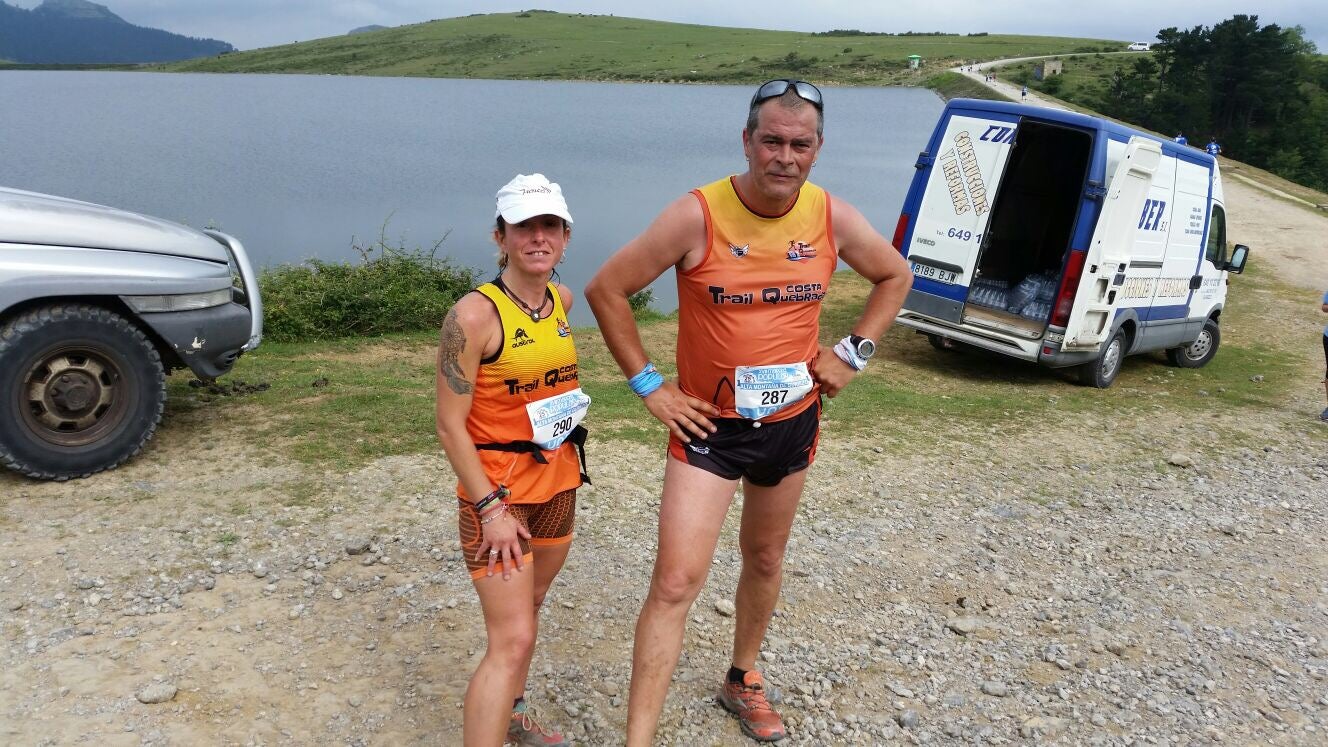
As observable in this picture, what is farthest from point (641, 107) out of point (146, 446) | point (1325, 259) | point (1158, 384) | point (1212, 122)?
point (1212, 122)

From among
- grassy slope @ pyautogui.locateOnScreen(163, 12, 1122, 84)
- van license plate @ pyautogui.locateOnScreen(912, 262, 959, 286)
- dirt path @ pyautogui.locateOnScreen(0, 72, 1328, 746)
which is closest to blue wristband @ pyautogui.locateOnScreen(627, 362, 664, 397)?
dirt path @ pyautogui.locateOnScreen(0, 72, 1328, 746)

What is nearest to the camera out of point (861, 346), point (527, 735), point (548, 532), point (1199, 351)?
point (548, 532)

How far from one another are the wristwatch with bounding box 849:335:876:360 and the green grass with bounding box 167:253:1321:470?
3403 millimetres

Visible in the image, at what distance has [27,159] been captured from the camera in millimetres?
12828

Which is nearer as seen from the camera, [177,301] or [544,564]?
[544,564]

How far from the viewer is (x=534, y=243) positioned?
2668 millimetres

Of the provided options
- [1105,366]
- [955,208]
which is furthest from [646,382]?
[1105,366]

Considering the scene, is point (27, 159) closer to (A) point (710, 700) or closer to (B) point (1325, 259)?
(A) point (710, 700)

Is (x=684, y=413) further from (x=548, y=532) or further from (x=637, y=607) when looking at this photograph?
(x=637, y=607)

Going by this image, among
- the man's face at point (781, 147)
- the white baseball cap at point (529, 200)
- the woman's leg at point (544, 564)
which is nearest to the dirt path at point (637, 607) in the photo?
the woman's leg at point (544, 564)

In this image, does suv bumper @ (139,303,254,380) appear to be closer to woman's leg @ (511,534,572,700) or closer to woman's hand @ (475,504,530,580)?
woman's leg @ (511,534,572,700)

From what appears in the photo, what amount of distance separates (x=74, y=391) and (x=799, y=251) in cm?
436

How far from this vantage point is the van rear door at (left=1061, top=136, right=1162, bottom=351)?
8641mm

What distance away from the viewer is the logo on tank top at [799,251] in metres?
2.96
